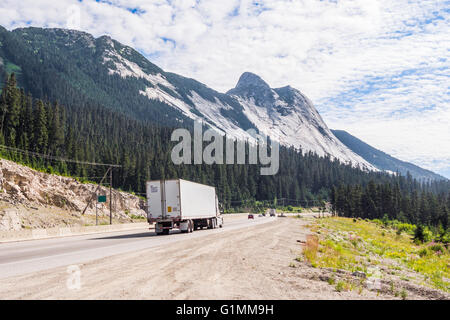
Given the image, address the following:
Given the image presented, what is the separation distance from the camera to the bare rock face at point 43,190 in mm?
49312

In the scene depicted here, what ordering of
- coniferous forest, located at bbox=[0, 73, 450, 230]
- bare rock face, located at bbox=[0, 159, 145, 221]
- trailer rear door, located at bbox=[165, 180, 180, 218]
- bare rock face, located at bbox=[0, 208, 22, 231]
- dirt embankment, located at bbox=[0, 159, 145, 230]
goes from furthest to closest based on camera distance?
coniferous forest, located at bbox=[0, 73, 450, 230] → bare rock face, located at bbox=[0, 159, 145, 221] → dirt embankment, located at bbox=[0, 159, 145, 230] → bare rock face, located at bbox=[0, 208, 22, 231] → trailer rear door, located at bbox=[165, 180, 180, 218]

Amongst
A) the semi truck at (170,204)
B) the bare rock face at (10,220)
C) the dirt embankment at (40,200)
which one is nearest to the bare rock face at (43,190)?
the dirt embankment at (40,200)

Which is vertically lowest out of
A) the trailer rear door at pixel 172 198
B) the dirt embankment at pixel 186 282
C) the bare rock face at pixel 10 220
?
the bare rock face at pixel 10 220

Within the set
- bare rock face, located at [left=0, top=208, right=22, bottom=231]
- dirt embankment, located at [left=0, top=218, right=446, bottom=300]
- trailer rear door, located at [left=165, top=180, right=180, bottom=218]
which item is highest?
trailer rear door, located at [left=165, top=180, right=180, bottom=218]

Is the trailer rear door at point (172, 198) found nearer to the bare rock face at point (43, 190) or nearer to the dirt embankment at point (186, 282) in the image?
the dirt embankment at point (186, 282)

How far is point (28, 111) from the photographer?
89.4 meters

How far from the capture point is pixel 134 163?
116m

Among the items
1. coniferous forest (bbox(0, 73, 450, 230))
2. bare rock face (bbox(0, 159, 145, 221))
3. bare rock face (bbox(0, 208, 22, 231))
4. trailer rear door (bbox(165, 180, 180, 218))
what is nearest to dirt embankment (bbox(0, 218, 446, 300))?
trailer rear door (bbox(165, 180, 180, 218))

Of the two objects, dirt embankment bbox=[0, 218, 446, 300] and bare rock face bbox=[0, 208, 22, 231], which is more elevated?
dirt embankment bbox=[0, 218, 446, 300]

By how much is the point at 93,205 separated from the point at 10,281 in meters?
59.0

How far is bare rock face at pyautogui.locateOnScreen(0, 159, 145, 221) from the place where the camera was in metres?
49.3

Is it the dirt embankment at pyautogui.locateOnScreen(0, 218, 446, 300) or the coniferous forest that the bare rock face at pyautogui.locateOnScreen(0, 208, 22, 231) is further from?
the coniferous forest
